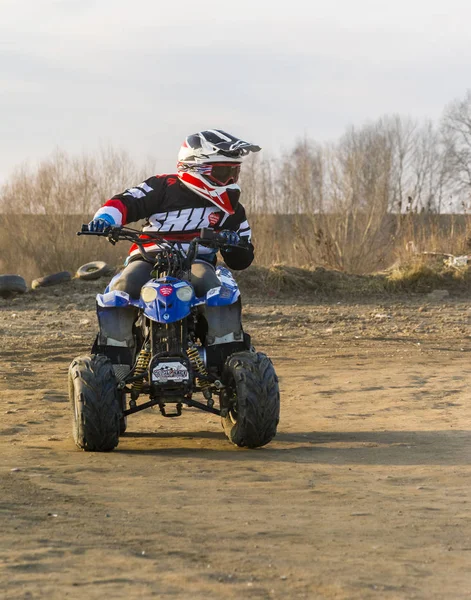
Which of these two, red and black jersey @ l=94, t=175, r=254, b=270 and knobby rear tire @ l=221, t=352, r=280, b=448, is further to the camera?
red and black jersey @ l=94, t=175, r=254, b=270

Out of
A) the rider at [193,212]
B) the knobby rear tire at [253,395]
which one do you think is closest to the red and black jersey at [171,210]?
the rider at [193,212]

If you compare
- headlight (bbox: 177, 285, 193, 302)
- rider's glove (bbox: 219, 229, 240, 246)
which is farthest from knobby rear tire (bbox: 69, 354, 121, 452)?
rider's glove (bbox: 219, 229, 240, 246)

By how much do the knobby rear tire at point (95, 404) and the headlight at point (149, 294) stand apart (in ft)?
1.65

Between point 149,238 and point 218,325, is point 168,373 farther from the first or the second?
point 149,238

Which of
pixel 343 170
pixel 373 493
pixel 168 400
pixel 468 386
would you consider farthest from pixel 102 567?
pixel 343 170

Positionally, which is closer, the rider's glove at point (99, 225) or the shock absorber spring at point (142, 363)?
the shock absorber spring at point (142, 363)

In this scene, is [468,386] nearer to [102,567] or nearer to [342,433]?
[342,433]

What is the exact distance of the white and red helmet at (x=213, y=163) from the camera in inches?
306

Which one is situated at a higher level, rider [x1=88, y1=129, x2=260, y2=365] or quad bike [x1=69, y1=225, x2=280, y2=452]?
rider [x1=88, y1=129, x2=260, y2=365]

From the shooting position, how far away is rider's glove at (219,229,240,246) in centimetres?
751

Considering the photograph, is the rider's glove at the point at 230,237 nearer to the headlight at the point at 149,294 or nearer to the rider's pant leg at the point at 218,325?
the rider's pant leg at the point at 218,325

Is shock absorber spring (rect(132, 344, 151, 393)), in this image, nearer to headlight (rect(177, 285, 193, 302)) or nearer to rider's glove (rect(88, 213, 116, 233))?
headlight (rect(177, 285, 193, 302))

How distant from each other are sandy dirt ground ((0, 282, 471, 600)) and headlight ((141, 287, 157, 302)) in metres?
1.06

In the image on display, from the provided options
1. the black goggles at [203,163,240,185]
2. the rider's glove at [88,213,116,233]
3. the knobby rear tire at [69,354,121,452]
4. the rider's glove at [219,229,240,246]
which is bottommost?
the knobby rear tire at [69,354,121,452]
